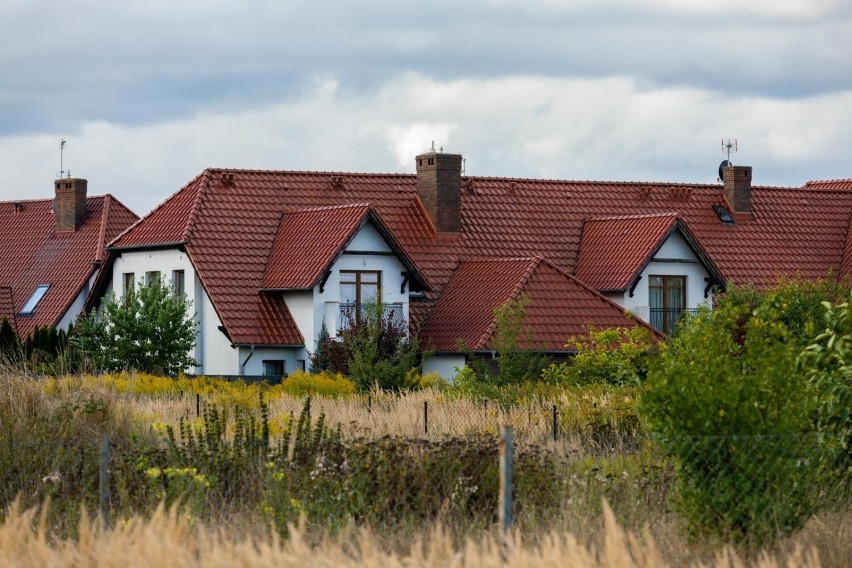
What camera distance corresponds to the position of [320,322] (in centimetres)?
4128

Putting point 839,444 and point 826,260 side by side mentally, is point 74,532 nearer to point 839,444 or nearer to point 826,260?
point 839,444

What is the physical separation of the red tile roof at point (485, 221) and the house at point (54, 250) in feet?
24.4

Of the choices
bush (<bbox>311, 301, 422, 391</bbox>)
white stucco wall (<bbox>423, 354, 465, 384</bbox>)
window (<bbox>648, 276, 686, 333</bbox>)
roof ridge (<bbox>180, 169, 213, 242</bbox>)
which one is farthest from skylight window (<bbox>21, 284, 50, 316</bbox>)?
window (<bbox>648, 276, 686, 333</bbox>)

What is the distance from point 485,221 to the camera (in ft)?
155

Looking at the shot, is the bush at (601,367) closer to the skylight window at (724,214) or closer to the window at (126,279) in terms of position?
the window at (126,279)

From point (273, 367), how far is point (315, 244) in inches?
128

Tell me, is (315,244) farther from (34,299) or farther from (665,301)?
(34,299)

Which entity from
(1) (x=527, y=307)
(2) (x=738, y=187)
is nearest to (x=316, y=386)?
(1) (x=527, y=307)

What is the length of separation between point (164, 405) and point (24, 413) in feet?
19.3

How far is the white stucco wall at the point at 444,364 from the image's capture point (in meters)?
40.5

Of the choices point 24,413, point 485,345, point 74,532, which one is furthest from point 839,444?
point 485,345

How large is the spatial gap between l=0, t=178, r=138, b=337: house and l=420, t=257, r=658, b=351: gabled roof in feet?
47.1

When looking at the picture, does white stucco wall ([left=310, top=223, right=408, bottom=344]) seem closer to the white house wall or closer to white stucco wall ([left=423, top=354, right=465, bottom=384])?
white stucco wall ([left=423, top=354, right=465, bottom=384])

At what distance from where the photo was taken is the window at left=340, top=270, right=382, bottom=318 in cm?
4206
